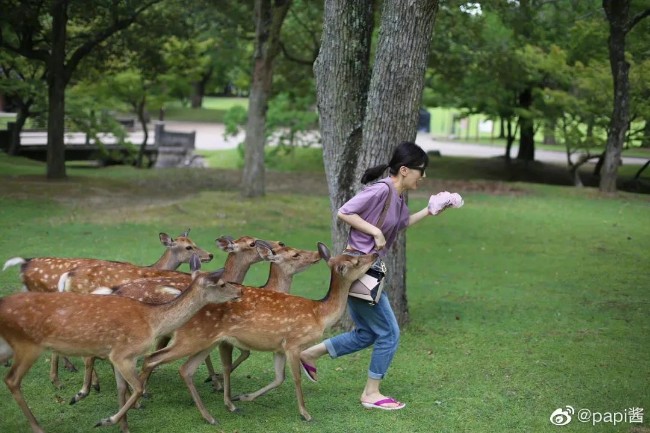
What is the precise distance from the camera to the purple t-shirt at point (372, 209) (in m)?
5.50

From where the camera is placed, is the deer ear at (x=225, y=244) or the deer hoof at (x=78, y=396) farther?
the deer ear at (x=225, y=244)

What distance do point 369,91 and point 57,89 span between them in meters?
12.2

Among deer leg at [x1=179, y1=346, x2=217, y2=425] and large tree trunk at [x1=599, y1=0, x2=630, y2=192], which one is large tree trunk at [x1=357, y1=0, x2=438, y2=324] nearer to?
deer leg at [x1=179, y1=346, x2=217, y2=425]

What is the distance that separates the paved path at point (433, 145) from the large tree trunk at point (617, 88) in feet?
30.0

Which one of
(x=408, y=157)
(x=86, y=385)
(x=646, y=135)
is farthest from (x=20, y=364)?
(x=646, y=135)

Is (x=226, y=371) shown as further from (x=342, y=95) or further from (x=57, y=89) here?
(x=57, y=89)

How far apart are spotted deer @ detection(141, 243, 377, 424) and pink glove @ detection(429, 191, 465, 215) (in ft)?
1.94

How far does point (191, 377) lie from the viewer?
18.1ft

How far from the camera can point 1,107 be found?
34.7 m

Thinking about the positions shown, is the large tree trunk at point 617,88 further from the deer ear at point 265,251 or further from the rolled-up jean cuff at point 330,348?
the rolled-up jean cuff at point 330,348

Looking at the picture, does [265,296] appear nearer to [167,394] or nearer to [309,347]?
[309,347]

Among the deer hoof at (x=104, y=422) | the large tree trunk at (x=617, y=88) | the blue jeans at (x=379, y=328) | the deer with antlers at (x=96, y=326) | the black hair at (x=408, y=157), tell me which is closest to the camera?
the deer with antlers at (x=96, y=326)

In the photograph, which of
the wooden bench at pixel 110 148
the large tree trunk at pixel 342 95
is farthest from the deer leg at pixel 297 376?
the wooden bench at pixel 110 148

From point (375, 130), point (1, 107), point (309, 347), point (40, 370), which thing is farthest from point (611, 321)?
point (1, 107)
